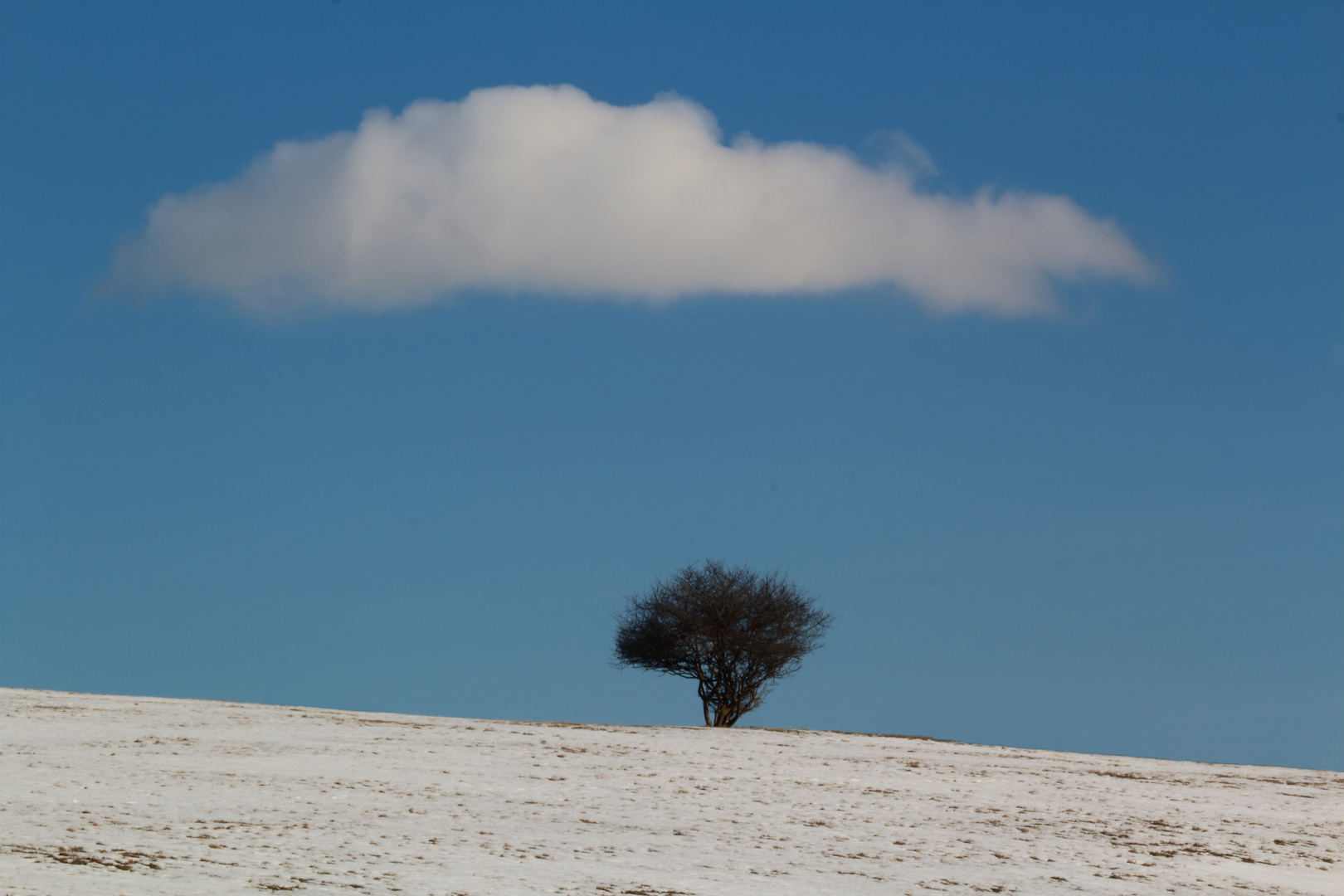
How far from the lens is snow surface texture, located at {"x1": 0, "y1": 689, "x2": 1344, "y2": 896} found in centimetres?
1381

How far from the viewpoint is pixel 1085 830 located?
2052cm

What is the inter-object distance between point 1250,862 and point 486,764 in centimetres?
1357

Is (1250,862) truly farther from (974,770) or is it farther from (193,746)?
(193,746)

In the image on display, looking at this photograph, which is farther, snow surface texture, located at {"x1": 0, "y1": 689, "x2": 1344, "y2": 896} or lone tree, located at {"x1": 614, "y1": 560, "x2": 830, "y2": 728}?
lone tree, located at {"x1": 614, "y1": 560, "x2": 830, "y2": 728}

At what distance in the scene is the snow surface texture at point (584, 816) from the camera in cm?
1381

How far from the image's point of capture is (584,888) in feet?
42.9

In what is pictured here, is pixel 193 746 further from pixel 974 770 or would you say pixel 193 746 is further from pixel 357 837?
pixel 974 770

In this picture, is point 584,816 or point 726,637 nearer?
point 584,816

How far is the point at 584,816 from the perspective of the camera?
18.8 meters

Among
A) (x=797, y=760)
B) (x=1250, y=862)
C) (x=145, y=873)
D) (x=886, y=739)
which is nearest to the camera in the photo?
(x=145, y=873)

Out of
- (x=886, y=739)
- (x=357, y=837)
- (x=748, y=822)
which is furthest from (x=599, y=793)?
(x=886, y=739)

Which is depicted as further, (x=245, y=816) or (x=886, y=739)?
(x=886, y=739)

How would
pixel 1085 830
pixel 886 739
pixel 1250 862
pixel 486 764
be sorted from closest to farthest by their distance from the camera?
pixel 1250 862
pixel 1085 830
pixel 486 764
pixel 886 739

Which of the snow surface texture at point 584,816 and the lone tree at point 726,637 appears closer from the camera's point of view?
the snow surface texture at point 584,816
